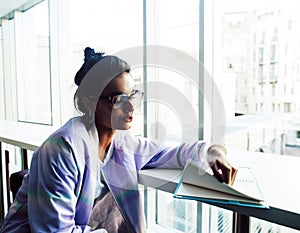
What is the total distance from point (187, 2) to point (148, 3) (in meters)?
0.27

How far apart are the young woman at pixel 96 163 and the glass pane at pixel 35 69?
1.66 m

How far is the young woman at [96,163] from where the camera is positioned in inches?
30.3

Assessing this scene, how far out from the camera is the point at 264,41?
125 centimetres

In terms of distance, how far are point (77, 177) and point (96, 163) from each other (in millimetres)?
105

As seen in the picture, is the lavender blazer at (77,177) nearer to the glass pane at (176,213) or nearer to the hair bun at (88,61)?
the hair bun at (88,61)

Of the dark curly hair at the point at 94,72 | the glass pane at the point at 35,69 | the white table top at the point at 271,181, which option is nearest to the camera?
the white table top at the point at 271,181

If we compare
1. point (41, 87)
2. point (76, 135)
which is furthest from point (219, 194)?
point (41, 87)

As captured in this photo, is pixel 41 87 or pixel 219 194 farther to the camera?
pixel 41 87

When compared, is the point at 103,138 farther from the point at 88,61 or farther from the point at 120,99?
the point at 88,61

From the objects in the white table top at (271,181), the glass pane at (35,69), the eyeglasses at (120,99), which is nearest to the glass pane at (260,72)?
the white table top at (271,181)

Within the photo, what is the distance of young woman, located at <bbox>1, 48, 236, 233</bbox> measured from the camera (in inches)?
30.3

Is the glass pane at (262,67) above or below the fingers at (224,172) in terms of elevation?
above

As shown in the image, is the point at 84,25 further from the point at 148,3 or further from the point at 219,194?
the point at 219,194

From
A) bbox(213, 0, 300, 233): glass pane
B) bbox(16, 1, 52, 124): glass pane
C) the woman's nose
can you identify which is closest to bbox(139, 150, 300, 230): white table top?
bbox(213, 0, 300, 233): glass pane
